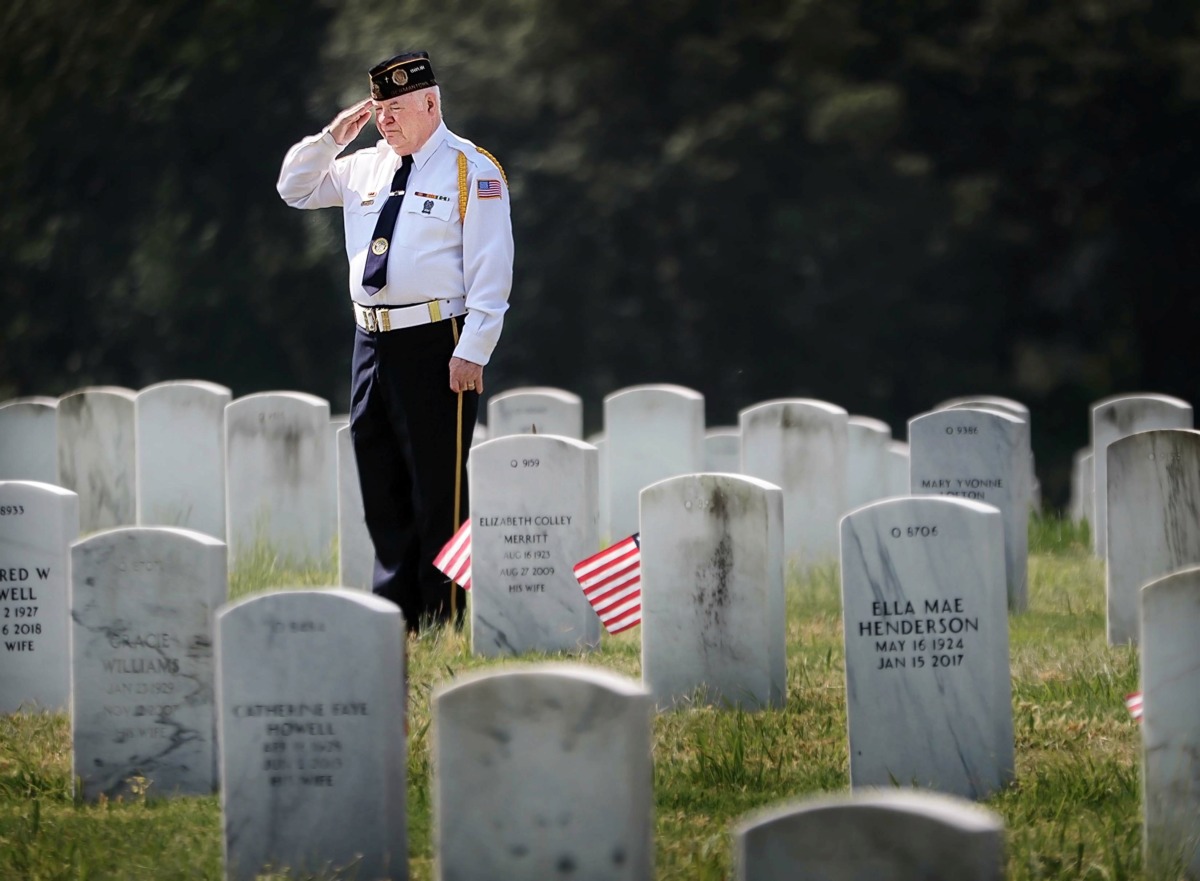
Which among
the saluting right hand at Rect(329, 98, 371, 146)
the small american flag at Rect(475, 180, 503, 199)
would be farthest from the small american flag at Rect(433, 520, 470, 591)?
the saluting right hand at Rect(329, 98, 371, 146)

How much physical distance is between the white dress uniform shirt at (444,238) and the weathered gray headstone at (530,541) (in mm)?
621

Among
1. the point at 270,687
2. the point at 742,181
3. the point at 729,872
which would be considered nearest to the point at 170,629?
the point at 270,687

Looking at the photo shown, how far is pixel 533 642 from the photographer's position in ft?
23.1

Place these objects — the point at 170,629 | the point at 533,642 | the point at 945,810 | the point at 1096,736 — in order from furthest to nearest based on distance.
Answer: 1. the point at 533,642
2. the point at 1096,736
3. the point at 170,629
4. the point at 945,810

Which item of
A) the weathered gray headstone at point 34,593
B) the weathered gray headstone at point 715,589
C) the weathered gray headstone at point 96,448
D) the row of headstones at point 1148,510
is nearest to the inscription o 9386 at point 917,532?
the weathered gray headstone at point 715,589

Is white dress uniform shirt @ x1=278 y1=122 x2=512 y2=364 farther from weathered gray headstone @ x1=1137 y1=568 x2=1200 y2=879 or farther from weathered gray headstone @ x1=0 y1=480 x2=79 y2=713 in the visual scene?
weathered gray headstone @ x1=1137 y1=568 x2=1200 y2=879

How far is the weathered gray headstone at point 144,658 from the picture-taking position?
15.8 ft

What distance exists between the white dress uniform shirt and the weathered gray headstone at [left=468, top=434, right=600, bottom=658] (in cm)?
62

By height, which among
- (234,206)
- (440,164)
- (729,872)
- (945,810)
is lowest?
(729,872)

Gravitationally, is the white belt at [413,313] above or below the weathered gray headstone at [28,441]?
above

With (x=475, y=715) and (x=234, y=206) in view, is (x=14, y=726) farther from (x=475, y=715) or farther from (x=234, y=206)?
(x=234, y=206)

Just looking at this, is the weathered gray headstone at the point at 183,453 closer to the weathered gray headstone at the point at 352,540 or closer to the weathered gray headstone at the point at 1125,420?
the weathered gray headstone at the point at 352,540

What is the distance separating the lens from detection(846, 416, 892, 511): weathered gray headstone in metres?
10.7

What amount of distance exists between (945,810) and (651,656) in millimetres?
3117
